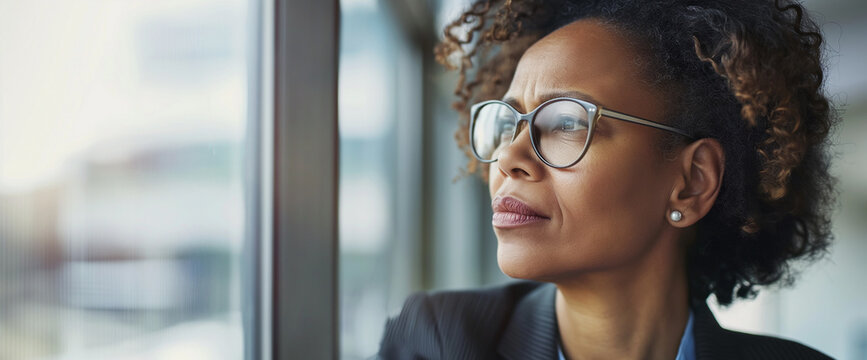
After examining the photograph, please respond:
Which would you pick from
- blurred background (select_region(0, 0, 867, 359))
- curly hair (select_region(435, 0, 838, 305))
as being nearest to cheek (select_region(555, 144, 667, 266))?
curly hair (select_region(435, 0, 838, 305))

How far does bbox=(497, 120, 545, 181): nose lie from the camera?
121cm

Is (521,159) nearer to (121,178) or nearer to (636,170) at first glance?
(636,170)

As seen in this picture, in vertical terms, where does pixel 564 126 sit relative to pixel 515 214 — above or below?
above

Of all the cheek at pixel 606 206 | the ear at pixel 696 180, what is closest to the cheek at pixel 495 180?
the cheek at pixel 606 206

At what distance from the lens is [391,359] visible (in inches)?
56.4

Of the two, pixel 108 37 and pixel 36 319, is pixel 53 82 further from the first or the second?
pixel 36 319

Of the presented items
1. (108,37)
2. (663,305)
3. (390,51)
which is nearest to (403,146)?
(390,51)

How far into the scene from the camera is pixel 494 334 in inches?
57.5

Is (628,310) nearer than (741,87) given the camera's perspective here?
No

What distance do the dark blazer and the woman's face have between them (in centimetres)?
24

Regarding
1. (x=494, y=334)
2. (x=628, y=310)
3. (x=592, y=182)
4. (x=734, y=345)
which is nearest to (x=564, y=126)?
(x=592, y=182)

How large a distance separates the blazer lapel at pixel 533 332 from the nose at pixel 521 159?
39 cm

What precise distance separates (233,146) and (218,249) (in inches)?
8.2

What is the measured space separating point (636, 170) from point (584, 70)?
23 centimetres
